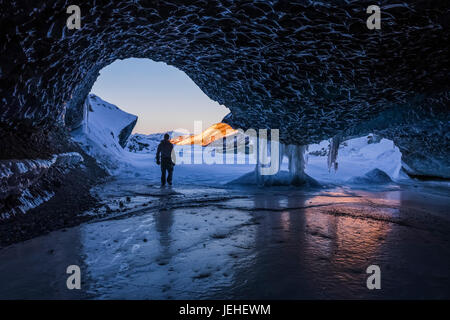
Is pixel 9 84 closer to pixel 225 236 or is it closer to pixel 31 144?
pixel 31 144

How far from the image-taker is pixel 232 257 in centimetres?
242

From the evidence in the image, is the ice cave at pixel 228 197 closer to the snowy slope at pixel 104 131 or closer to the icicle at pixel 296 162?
the icicle at pixel 296 162

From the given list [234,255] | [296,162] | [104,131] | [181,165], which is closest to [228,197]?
[234,255]

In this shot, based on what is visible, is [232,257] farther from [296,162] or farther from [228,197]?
[296,162]

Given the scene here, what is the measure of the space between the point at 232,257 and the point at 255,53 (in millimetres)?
3980

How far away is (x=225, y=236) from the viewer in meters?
3.06

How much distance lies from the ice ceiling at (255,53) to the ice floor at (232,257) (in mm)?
2002

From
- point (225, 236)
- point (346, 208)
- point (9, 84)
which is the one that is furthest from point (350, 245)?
point (9, 84)

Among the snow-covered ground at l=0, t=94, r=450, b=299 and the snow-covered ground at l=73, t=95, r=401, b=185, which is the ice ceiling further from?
the snow-covered ground at l=73, t=95, r=401, b=185

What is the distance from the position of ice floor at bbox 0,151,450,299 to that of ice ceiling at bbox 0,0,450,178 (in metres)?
2.00

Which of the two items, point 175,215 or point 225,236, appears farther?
point 175,215

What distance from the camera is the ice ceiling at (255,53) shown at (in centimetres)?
305

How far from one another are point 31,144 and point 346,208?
5.81 metres

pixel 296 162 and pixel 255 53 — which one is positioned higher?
pixel 255 53
